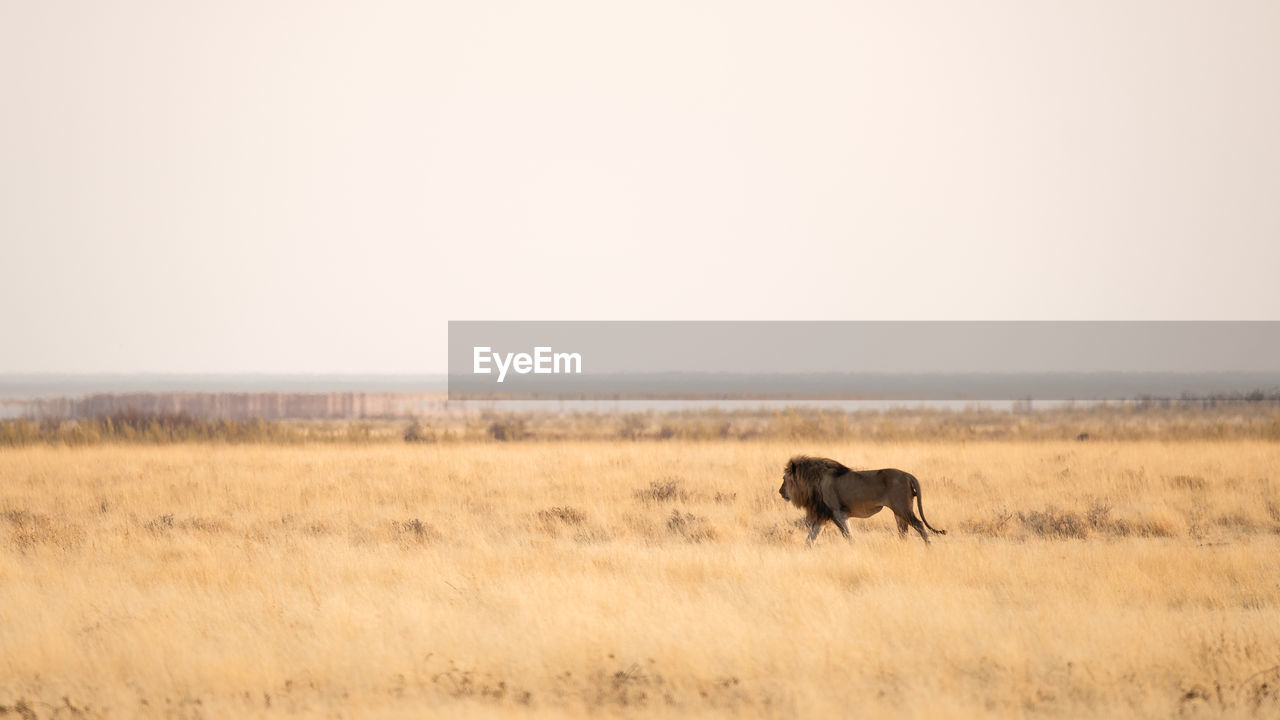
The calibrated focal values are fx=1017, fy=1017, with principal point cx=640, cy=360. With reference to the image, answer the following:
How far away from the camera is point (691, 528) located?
13094 millimetres

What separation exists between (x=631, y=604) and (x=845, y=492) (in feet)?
13.5

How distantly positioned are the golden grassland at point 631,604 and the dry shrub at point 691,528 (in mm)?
42

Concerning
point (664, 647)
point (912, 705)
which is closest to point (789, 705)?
point (912, 705)

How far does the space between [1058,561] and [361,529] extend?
8641mm

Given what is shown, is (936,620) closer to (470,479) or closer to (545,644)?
(545,644)

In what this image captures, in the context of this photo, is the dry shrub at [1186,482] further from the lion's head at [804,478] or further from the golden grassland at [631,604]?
the lion's head at [804,478]

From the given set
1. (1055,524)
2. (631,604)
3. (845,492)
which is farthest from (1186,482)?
(631,604)

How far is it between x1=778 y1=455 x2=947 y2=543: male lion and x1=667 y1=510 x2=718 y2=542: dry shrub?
1.25 metres

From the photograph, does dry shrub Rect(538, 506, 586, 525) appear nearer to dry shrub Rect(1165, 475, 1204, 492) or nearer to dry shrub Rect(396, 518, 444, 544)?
dry shrub Rect(396, 518, 444, 544)

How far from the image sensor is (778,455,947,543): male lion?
11.3m

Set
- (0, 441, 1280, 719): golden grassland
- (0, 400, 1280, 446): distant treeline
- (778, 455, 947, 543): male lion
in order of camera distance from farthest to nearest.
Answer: (0, 400, 1280, 446): distant treeline, (778, 455, 947, 543): male lion, (0, 441, 1280, 719): golden grassland

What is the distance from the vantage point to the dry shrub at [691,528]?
12.8 m

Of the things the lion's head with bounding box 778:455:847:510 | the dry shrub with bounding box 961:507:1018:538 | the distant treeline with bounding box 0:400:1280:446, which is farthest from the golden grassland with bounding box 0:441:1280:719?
the distant treeline with bounding box 0:400:1280:446

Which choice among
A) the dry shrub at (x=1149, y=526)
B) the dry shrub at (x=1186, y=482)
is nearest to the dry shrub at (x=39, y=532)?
the dry shrub at (x=1149, y=526)
